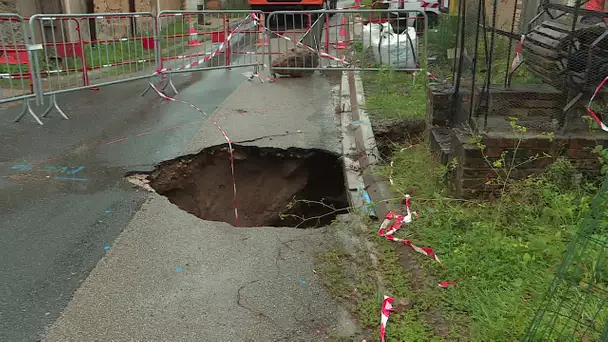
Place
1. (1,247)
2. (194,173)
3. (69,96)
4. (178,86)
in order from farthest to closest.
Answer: (178,86), (69,96), (194,173), (1,247)

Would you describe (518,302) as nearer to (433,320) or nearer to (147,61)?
(433,320)

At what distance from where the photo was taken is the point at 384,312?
11.2 feet

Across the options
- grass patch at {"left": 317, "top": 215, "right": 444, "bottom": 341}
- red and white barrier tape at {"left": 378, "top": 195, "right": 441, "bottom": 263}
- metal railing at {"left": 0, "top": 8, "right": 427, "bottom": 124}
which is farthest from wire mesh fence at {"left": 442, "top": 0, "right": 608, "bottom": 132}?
metal railing at {"left": 0, "top": 8, "right": 427, "bottom": 124}

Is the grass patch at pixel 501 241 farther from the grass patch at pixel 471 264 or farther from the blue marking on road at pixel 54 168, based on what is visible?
the blue marking on road at pixel 54 168

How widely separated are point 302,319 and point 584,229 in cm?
176

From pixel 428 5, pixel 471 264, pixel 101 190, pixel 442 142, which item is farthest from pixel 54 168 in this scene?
pixel 428 5

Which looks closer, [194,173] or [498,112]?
[498,112]

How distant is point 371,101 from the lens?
872 centimetres

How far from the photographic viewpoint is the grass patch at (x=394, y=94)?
7957mm

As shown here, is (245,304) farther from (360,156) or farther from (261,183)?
(261,183)

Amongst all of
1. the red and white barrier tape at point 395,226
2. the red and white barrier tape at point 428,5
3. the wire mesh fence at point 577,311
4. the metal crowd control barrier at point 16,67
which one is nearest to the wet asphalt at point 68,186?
the metal crowd control barrier at point 16,67

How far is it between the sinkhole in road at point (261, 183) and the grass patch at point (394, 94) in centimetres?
140

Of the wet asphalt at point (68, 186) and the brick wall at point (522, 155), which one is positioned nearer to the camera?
the wet asphalt at point (68, 186)

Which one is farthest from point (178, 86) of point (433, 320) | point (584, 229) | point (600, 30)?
point (584, 229)
